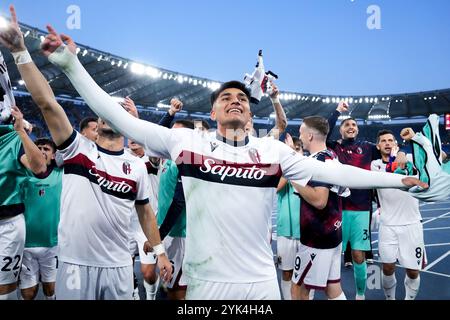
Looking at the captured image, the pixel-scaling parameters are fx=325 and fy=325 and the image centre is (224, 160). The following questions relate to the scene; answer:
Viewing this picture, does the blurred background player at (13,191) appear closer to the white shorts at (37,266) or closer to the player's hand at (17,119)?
the player's hand at (17,119)

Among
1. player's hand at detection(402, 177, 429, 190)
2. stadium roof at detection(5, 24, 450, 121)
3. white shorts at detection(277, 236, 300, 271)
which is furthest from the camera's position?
stadium roof at detection(5, 24, 450, 121)

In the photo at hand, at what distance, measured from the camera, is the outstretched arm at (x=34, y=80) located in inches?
77.5

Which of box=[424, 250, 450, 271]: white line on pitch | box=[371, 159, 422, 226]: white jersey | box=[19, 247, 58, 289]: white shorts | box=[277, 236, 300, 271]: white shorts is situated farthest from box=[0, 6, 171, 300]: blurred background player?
box=[424, 250, 450, 271]: white line on pitch

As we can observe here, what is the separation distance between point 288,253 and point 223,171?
2979mm

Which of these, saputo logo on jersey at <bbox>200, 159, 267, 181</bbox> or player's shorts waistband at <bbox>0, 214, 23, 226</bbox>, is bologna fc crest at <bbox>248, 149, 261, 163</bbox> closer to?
saputo logo on jersey at <bbox>200, 159, 267, 181</bbox>

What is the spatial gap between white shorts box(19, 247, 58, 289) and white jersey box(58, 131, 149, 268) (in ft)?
5.20

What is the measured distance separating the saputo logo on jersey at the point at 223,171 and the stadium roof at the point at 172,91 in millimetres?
17582

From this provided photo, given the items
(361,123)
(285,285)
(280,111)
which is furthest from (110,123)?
(361,123)

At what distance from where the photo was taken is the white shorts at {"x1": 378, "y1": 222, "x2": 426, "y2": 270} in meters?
4.19

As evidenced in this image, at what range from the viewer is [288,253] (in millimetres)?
4520

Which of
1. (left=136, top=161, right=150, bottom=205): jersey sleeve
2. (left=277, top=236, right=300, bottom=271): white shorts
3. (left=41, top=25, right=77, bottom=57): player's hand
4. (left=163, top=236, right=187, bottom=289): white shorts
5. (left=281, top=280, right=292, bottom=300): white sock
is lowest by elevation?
(left=281, top=280, right=292, bottom=300): white sock

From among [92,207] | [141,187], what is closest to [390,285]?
[141,187]

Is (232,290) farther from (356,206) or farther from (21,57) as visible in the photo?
(356,206)
